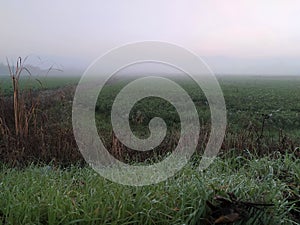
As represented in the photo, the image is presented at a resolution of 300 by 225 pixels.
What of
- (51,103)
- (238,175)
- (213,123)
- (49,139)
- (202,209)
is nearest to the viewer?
(202,209)

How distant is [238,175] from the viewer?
2797 millimetres

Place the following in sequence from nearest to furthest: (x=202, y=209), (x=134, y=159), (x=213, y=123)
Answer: (x=202, y=209) → (x=134, y=159) → (x=213, y=123)

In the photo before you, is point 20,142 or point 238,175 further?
point 20,142

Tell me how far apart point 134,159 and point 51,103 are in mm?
4421

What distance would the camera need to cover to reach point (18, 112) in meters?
4.68

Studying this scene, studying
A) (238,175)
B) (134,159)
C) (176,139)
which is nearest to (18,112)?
(134,159)

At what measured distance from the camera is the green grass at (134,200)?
2.08 m

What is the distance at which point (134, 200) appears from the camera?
88.5 inches

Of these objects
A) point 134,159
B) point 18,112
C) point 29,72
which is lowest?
point 134,159

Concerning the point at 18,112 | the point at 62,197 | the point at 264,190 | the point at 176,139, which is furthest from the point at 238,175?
the point at 18,112

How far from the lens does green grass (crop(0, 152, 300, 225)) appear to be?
82.0 inches

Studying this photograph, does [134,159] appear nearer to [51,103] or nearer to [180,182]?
[180,182]

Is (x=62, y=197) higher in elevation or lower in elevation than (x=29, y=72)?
lower

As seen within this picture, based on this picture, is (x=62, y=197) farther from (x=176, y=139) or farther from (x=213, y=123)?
(x=213, y=123)
